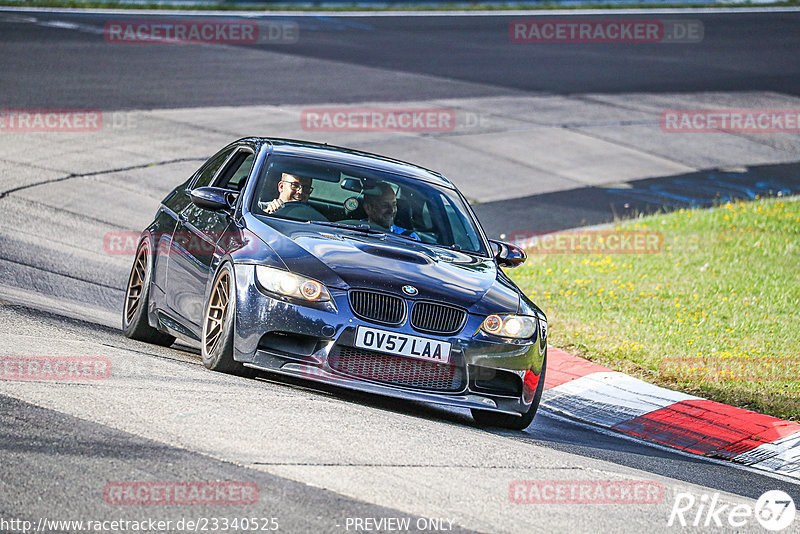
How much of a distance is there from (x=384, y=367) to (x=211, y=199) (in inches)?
74.1

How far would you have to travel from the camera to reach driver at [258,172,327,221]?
8016 millimetres

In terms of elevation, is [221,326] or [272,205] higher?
[272,205]

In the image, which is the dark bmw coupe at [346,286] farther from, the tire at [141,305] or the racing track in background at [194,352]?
the racing track in background at [194,352]

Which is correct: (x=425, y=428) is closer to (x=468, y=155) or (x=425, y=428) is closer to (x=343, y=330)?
(x=343, y=330)

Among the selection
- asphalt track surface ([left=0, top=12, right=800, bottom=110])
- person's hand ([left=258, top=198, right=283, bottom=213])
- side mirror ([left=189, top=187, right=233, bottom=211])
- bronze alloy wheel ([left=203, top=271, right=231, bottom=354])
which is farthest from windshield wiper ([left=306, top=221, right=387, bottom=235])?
asphalt track surface ([left=0, top=12, right=800, bottom=110])

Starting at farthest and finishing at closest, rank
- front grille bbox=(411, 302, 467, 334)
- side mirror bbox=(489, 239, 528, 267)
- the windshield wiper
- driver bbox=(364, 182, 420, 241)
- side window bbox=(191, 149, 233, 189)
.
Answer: side window bbox=(191, 149, 233, 189) → side mirror bbox=(489, 239, 528, 267) → driver bbox=(364, 182, 420, 241) → the windshield wiper → front grille bbox=(411, 302, 467, 334)

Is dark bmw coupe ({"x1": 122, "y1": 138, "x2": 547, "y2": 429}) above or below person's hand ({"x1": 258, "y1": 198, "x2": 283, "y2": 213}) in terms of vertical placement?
below

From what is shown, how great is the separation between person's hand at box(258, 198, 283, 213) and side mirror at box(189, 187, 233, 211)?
0.23 metres

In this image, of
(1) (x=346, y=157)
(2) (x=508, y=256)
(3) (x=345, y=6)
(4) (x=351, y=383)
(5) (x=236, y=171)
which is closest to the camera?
(4) (x=351, y=383)

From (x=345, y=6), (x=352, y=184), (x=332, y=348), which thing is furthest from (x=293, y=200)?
(x=345, y=6)

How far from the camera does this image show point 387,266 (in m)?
7.27

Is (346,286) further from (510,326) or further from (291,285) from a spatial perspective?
(510,326)

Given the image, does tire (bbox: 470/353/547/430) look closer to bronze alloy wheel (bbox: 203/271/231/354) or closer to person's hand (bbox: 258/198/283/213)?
bronze alloy wheel (bbox: 203/271/231/354)

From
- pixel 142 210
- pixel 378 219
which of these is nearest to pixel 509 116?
pixel 142 210
